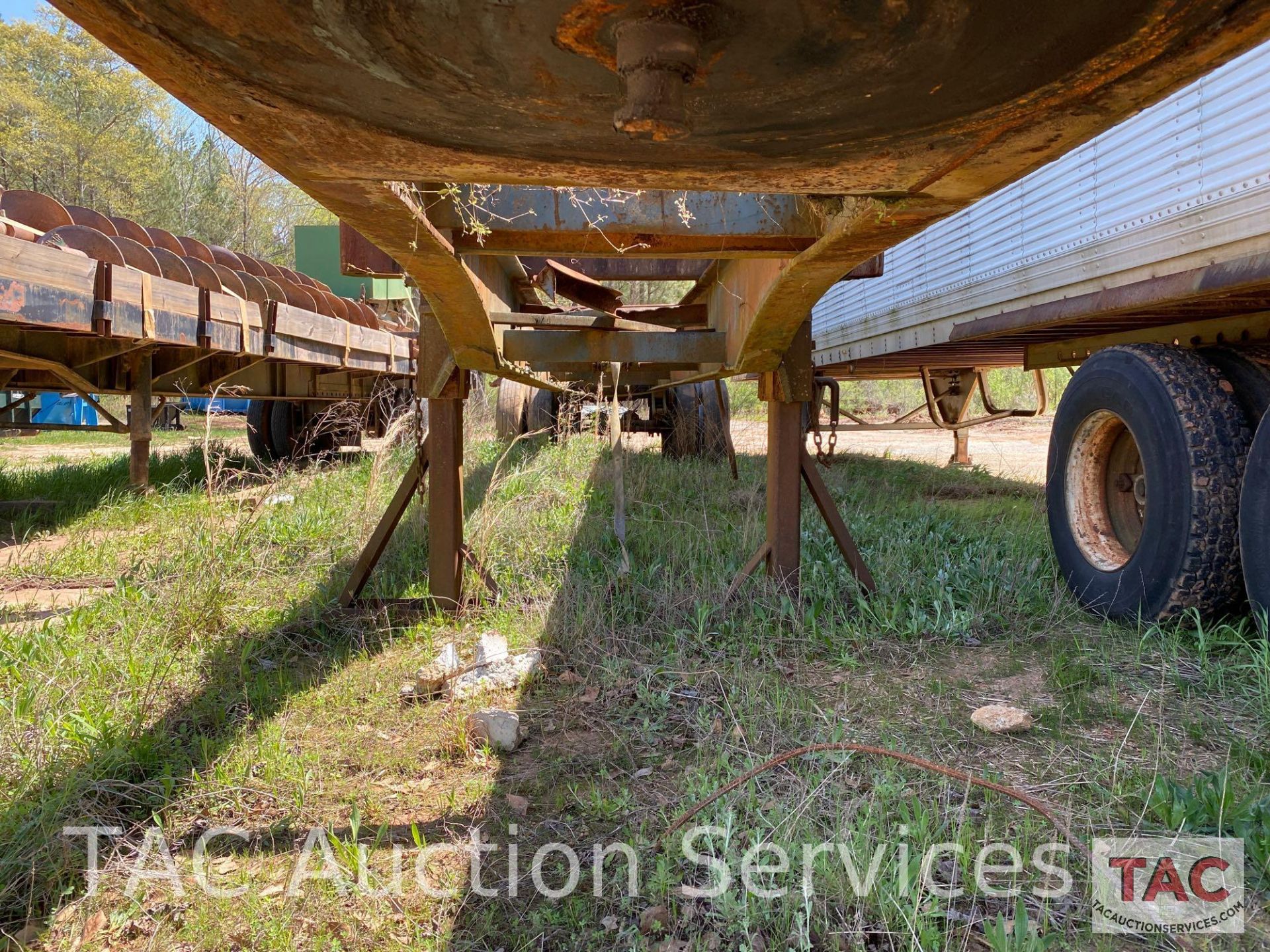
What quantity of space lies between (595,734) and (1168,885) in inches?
60.8

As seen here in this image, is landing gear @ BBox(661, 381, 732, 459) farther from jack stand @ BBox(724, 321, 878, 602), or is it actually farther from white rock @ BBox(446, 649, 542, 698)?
white rock @ BBox(446, 649, 542, 698)

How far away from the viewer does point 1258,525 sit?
2555 mm

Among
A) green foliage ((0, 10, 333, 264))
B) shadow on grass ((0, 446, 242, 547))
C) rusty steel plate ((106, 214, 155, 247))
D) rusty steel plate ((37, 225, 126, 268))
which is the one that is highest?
green foliage ((0, 10, 333, 264))

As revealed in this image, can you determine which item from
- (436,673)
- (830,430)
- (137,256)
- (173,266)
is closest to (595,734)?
(436,673)

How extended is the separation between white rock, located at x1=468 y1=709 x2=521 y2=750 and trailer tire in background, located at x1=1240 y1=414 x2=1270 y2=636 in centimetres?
244

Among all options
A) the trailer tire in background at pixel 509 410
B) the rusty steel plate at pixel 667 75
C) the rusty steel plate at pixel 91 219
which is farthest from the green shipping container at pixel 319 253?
the rusty steel plate at pixel 667 75

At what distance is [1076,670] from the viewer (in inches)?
107

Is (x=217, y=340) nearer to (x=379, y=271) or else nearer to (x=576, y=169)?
(x=379, y=271)

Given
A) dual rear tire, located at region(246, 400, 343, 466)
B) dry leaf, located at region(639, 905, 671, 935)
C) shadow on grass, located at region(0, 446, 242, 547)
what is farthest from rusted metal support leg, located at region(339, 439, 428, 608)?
dual rear tire, located at region(246, 400, 343, 466)

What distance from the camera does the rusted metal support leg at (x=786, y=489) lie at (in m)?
3.51

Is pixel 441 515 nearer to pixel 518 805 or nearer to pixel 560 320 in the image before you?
pixel 560 320

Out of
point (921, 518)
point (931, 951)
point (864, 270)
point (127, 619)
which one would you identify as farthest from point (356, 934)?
point (921, 518)

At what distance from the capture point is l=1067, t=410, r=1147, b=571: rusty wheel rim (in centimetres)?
356

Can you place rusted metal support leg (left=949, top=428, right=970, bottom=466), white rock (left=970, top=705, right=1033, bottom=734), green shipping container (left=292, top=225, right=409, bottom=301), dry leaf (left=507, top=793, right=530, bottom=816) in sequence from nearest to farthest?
dry leaf (left=507, top=793, right=530, bottom=816) → white rock (left=970, top=705, right=1033, bottom=734) → rusted metal support leg (left=949, top=428, right=970, bottom=466) → green shipping container (left=292, top=225, right=409, bottom=301)
